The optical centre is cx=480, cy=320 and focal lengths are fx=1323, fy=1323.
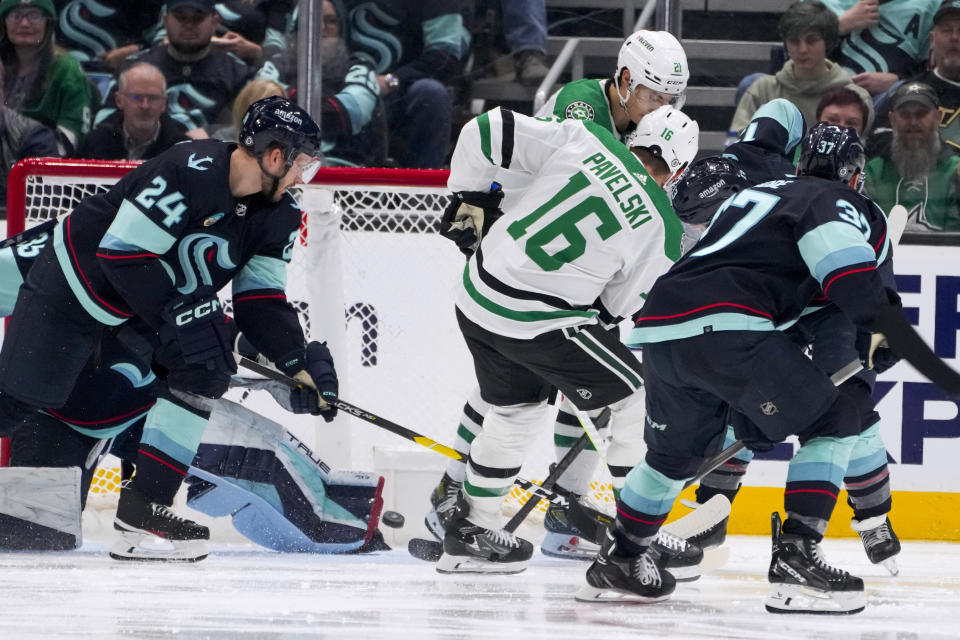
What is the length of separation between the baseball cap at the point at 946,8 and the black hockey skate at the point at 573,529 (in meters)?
2.10

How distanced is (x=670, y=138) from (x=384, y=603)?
4.21ft

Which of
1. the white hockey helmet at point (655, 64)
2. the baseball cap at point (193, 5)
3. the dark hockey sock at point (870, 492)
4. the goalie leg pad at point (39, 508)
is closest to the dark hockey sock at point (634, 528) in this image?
the dark hockey sock at point (870, 492)

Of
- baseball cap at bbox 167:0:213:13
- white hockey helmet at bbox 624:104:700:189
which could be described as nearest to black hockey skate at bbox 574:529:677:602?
white hockey helmet at bbox 624:104:700:189

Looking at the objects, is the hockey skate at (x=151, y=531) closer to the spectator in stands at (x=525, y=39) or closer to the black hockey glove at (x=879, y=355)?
the black hockey glove at (x=879, y=355)

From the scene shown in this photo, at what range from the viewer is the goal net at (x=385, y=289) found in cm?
397

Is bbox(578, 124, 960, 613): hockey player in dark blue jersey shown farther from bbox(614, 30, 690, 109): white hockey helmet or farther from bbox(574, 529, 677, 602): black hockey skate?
bbox(614, 30, 690, 109): white hockey helmet

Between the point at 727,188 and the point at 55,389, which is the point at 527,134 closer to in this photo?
the point at 727,188

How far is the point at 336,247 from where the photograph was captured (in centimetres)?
385

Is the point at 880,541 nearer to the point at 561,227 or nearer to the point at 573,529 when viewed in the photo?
the point at 573,529

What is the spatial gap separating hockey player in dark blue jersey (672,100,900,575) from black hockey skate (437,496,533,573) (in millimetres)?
573

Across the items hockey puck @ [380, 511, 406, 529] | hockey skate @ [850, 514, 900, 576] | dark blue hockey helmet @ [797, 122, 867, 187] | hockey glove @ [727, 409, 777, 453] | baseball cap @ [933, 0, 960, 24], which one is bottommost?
hockey puck @ [380, 511, 406, 529]

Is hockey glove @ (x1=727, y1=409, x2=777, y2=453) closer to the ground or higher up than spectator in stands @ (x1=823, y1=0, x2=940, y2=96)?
closer to the ground

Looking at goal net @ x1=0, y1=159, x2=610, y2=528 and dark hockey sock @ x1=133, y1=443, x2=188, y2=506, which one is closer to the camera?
dark hockey sock @ x1=133, y1=443, x2=188, y2=506

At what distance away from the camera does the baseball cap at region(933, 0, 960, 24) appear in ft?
14.3
